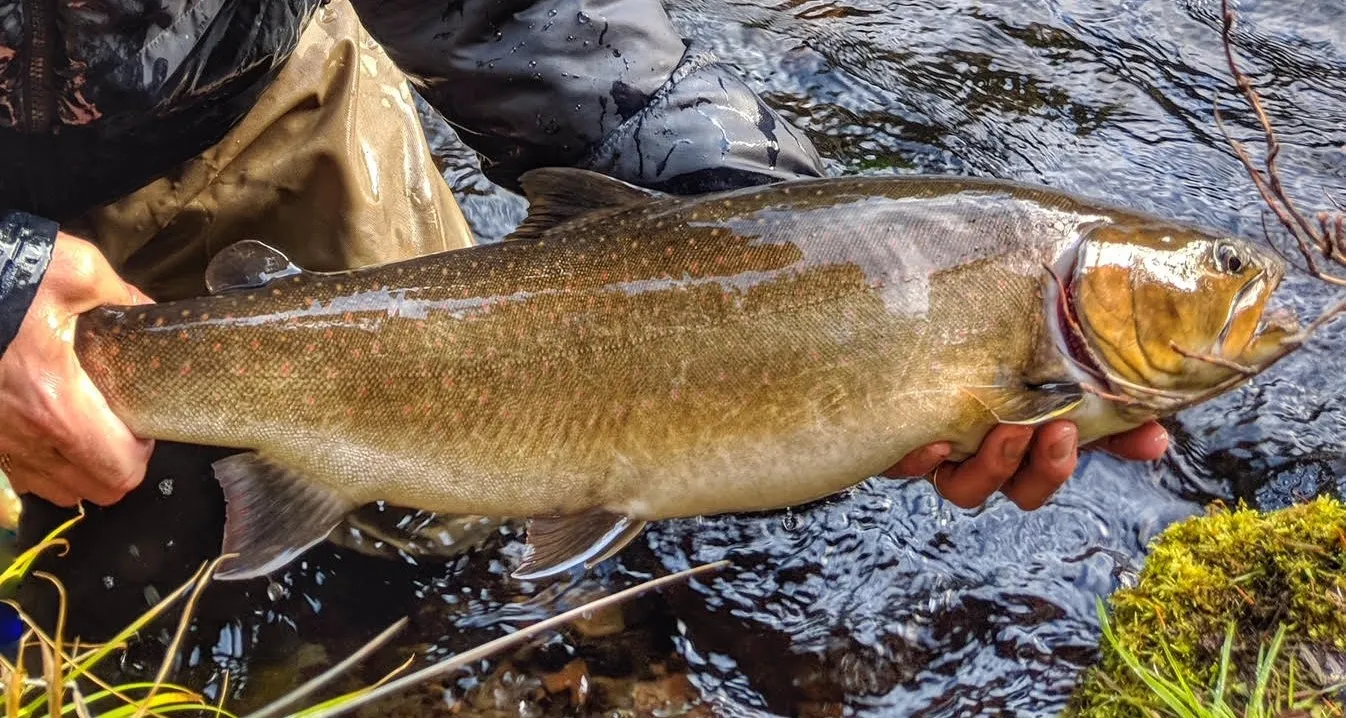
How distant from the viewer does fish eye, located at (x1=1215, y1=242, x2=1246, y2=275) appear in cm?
262

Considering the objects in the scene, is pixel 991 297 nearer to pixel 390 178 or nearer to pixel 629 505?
pixel 629 505

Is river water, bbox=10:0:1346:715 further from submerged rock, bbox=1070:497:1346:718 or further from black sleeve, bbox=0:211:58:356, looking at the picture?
black sleeve, bbox=0:211:58:356

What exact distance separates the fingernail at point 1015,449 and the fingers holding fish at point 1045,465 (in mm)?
44

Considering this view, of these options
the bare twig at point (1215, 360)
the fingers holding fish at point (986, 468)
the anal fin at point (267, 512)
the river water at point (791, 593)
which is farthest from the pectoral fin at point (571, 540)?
the bare twig at point (1215, 360)

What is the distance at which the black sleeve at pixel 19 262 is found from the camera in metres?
2.33

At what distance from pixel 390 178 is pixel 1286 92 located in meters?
4.32

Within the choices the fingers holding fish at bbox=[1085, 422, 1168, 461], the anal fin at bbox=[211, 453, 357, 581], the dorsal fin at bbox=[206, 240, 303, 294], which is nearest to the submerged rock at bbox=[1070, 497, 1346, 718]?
the fingers holding fish at bbox=[1085, 422, 1168, 461]

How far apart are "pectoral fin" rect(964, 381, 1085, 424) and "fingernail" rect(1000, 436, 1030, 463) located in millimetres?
85

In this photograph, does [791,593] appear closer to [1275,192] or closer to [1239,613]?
[1239,613]

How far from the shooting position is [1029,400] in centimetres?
256

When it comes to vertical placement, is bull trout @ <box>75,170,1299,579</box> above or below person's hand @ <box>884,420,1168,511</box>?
above

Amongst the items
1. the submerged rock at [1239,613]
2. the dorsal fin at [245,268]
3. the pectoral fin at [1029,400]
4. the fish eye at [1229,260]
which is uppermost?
the fish eye at [1229,260]

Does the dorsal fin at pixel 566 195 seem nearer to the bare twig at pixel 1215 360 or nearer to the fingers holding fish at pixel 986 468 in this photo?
the fingers holding fish at pixel 986 468

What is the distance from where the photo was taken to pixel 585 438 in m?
2.67
